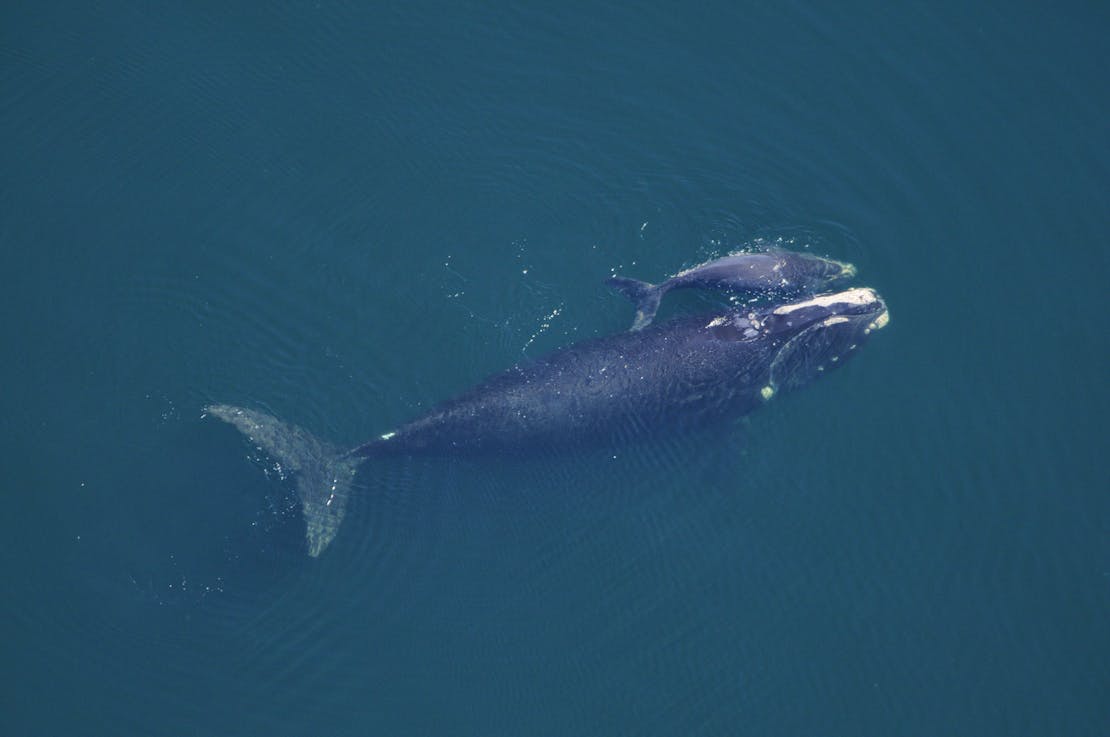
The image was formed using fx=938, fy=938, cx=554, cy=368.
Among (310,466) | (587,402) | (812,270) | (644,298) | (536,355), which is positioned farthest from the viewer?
(812,270)

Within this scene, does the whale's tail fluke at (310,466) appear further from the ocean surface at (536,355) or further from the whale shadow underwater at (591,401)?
the ocean surface at (536,355)

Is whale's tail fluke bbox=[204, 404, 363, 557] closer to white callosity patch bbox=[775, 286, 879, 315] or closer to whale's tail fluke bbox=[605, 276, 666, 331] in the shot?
whale's tail fluke bbox=[605, 276, 666, 331]

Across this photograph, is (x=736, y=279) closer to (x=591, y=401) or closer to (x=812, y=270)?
(x=812, y=270)

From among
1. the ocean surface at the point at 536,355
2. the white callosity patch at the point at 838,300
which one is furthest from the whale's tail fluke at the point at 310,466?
the white callosity patch at the point at 838,300

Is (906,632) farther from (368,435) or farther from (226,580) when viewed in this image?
(226,580)

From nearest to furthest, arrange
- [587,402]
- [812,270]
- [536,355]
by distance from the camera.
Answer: [587,402]
[536,355]
[812,270]

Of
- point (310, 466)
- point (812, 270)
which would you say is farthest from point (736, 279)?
point (310, 466)

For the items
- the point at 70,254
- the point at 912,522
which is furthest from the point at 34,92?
the point at 912,522
